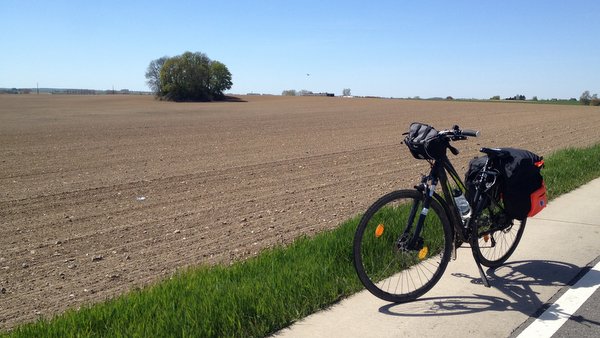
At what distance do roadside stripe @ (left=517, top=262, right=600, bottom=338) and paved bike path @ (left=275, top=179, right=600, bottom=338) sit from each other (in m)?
0.10

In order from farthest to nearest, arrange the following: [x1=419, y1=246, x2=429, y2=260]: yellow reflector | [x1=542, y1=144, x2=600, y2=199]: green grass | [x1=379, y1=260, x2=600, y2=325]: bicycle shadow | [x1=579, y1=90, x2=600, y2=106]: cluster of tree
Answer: [x1=579, y1=90, x2=600, y2=106]: cluster of tree, [x1=542, y1=144, x2=600, y2=199]: green grass, [x1=419, y1=246, x2=429, y2=260]: yellow reflector, [x1=379, y1=260, x2=600, y2=325]: bicycle shadow

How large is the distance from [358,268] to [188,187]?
306 inches

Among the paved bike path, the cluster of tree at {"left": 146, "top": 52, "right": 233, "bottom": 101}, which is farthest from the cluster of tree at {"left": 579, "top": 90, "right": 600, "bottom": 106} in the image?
the paved bike path

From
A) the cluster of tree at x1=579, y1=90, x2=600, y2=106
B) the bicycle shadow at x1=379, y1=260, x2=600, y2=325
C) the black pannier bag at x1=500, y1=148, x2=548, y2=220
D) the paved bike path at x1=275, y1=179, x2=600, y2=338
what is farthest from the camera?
the cluster of tree at x1=579, y1=90, x2=600, y2=106

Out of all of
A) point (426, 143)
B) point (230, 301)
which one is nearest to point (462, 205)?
point (426, 143)

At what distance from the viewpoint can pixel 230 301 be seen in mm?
3936

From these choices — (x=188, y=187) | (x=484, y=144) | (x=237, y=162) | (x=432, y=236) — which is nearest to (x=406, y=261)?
(x=432, y=236)

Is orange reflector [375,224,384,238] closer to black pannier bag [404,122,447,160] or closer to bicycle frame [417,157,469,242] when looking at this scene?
bicycle frame [417,157,469,242]

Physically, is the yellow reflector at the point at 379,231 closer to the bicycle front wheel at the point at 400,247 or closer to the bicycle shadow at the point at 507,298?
the bicycle front wheel at the point at 400,247

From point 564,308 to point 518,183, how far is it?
3.59 ft

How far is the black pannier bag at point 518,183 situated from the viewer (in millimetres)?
4703

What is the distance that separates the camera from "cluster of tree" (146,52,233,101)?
96812 millimetres

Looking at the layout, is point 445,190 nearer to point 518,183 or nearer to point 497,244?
point 518,183

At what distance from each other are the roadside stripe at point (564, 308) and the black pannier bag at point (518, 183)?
736 mm
